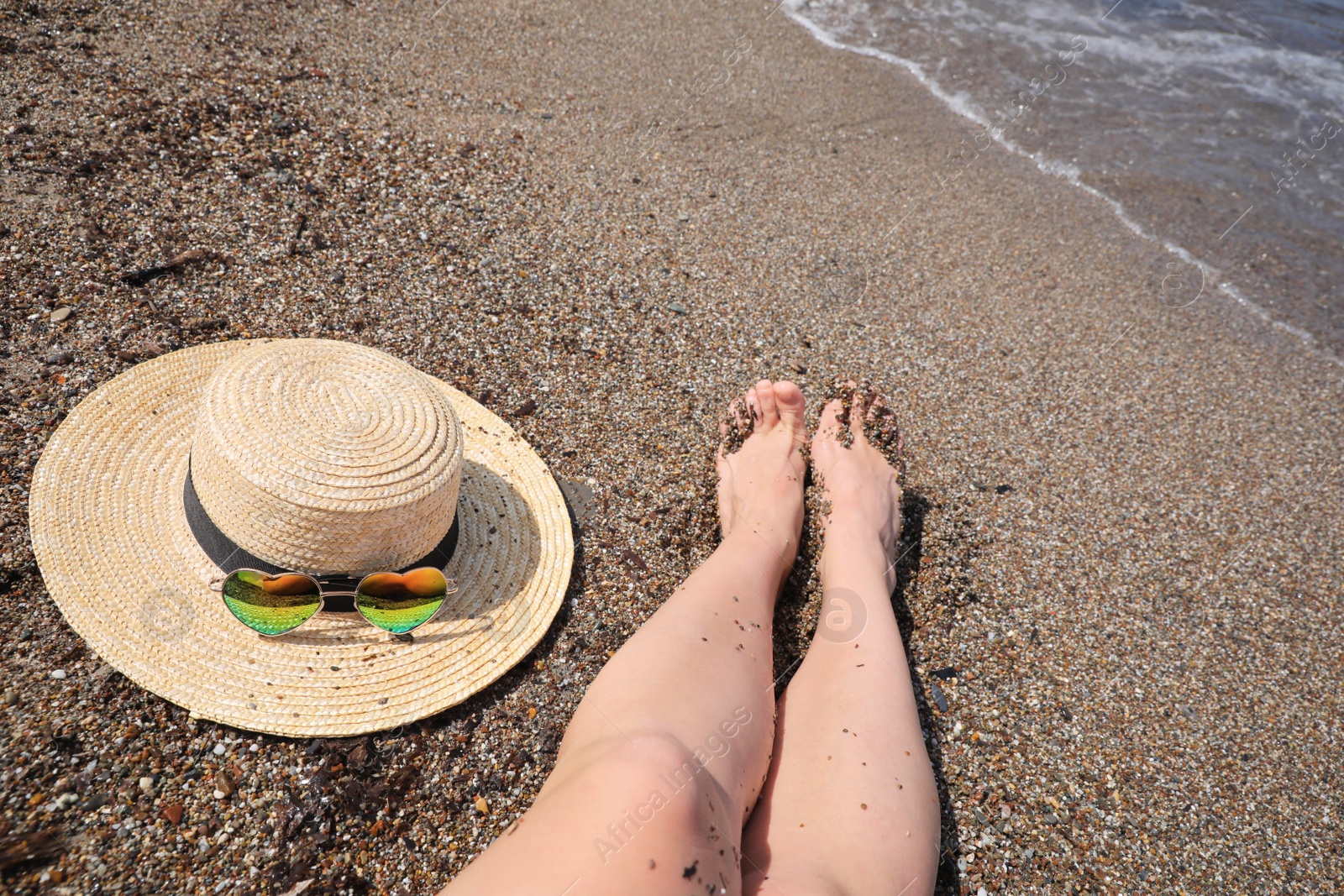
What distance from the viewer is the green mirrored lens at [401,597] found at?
1920mm

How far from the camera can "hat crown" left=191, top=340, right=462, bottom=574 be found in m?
1.75

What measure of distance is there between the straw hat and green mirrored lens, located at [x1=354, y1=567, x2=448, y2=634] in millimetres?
58

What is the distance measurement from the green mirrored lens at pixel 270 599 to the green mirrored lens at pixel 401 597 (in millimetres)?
125

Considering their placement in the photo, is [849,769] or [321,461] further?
[849,769]

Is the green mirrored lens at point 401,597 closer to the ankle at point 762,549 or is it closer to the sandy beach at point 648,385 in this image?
the sandy beach at point 648,385

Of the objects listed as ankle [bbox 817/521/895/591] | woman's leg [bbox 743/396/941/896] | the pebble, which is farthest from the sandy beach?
woman's leg [bbox 743/396/941/896]

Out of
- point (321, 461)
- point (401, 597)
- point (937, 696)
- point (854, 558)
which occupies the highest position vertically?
point (321, 461)

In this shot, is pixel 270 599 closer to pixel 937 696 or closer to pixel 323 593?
pixel 323 593

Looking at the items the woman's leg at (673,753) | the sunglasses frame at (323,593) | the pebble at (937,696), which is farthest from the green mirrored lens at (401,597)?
the pebble at (937,696)

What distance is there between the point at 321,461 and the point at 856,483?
6.31ft

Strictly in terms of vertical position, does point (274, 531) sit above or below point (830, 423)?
above

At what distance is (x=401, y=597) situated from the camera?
198cm

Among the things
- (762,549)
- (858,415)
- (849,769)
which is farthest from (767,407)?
(849,769)

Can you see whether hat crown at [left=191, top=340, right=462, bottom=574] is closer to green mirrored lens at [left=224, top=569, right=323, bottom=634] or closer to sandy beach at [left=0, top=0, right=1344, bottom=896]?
green mirrored lens at [left=224, top=569, right=323, bottom=634]
